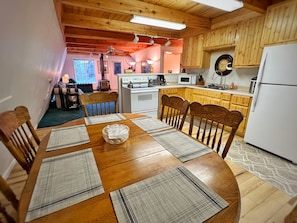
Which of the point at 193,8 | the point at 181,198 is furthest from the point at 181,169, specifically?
the point at 193,8

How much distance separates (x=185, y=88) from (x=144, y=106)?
1355 mm

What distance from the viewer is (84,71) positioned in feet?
32.3

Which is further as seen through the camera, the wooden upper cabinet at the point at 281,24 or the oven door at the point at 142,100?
the oven door at the point at 142,100

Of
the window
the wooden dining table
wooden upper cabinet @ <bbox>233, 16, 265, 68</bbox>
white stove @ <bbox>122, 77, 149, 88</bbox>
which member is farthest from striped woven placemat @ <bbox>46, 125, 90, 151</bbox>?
the window

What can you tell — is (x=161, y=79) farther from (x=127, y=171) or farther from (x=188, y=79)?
(x=127, y=171)

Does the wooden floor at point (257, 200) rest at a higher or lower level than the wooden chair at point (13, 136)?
lower

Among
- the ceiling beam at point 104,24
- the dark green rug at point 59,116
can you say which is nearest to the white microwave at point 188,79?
the ceiling beam at point 104,24

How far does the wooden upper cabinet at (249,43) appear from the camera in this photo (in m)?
2.64

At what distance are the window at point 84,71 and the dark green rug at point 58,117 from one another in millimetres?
5535

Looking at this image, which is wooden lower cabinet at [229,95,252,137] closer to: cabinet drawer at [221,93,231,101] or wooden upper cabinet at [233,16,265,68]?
cabinet drawer at [221,93,231,101]

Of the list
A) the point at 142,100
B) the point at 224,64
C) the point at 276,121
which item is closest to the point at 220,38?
the point at 224,64

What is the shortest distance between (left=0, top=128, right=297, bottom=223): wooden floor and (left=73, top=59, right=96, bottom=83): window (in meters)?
8.91

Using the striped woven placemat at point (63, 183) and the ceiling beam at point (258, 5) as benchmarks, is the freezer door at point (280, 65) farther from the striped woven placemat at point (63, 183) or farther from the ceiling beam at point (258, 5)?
the striped woven placemat at point (63, 183)

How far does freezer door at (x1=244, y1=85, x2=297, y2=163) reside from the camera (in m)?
2.04
